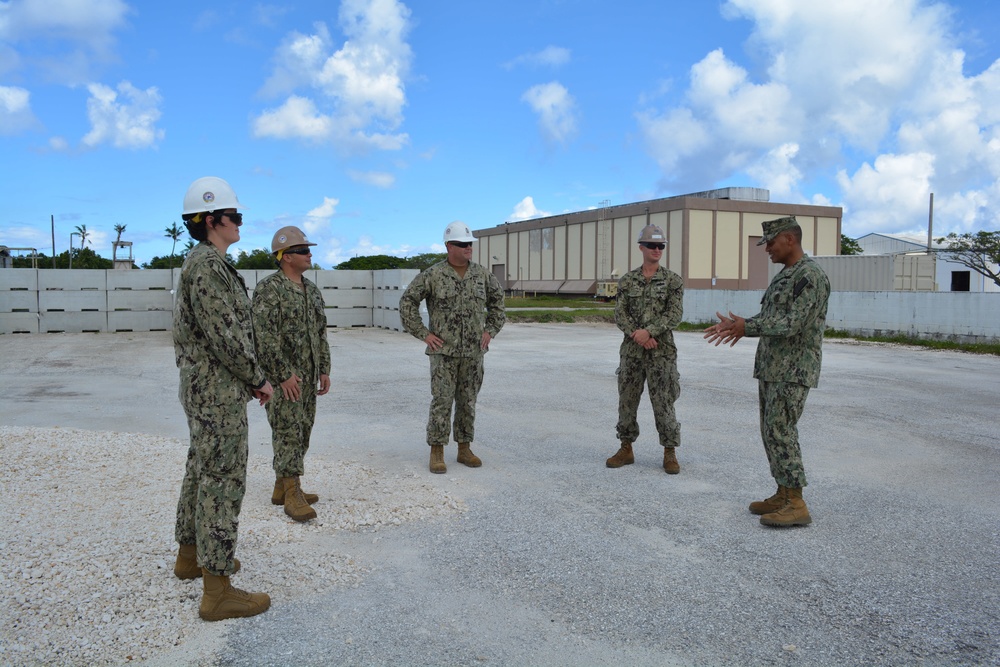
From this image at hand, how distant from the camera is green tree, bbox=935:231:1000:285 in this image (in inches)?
1457

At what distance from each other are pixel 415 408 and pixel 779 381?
531 cm

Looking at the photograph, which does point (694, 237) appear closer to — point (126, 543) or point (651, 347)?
point (651, 347)

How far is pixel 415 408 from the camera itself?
30.7 ft

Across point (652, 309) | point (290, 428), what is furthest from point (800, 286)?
point (290, 428)

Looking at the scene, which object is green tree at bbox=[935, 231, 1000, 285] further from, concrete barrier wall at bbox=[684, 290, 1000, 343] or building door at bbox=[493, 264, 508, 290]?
building door at bbox=[493, 264, 508, 290]

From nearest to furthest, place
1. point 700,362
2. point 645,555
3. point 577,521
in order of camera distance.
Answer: point 645,555
point 577,521
point 700,362

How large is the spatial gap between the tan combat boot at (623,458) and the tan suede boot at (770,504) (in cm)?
142

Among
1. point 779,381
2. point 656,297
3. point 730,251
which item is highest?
point 730,251

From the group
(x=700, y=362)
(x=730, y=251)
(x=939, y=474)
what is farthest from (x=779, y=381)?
(x=730, y=251)

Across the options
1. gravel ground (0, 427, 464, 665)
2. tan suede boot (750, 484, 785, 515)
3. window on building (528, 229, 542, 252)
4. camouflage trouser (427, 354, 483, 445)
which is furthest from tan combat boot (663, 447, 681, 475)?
window on building (528, 229, 542, 252)

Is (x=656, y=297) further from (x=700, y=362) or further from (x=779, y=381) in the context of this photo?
(x=700, y=362)

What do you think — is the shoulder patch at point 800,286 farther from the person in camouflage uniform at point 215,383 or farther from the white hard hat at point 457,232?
the person in camouflage uniform at point 215,383

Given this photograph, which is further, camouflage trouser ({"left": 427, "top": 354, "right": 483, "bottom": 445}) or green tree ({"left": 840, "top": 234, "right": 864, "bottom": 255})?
green tree ({"left": 840, "top": 234, "right": 864, "bottom": 255})

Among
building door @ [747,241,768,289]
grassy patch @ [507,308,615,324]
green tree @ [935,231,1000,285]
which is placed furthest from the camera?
building door @ [747,241,768,289]
